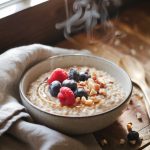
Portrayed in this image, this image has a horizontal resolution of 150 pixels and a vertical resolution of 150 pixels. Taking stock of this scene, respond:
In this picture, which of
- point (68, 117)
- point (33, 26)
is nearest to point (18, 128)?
point (68, 117)

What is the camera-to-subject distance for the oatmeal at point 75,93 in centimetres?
77

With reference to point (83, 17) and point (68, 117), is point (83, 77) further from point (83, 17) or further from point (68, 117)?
point (83, 17)

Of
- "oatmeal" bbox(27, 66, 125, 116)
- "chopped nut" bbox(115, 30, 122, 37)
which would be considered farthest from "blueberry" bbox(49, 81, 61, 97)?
"chopped nut" bbox(115, 30, 122, 37)

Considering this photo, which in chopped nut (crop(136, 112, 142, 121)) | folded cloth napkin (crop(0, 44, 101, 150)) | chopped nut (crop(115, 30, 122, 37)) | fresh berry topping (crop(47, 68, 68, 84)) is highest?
fresh berry topping (crop(47, 68, 68, 84))

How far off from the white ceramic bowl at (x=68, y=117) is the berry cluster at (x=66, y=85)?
46 millimetres

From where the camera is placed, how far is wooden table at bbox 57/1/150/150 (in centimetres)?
82

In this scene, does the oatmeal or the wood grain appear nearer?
the oatmeal

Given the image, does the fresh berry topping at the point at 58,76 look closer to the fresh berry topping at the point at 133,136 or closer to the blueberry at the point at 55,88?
the blueberry at the point at 55,88

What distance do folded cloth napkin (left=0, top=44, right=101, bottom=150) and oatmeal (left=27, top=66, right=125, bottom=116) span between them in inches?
1.5

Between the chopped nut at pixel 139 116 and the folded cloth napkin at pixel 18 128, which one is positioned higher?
the folded cloth napkin at pixel 18 128

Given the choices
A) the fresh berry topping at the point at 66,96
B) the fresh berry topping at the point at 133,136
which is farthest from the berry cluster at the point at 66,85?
the fresh berry topping at the point at 133,136

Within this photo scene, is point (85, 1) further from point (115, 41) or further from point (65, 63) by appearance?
point (65, 63)

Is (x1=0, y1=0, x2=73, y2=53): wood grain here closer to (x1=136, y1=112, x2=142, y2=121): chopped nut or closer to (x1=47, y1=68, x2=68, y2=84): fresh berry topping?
(x1=47, y1=68, x2=68, y2=84): fresh berry topping

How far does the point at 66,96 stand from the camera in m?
0.77
